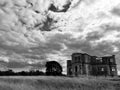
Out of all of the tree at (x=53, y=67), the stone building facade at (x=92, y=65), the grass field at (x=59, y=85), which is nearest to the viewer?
the grass field at (x=59, y=85)

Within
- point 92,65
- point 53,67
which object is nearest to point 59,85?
point 92,65

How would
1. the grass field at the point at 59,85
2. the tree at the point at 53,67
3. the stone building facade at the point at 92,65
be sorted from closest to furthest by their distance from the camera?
1. the grass field at the point at 59,85
2. the stone building facade at the point at 92,65
3. the tree at the point at 53,67

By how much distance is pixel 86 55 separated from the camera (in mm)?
42812

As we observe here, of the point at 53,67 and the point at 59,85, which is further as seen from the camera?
the point at 53,67

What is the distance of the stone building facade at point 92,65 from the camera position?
4141 centimetres

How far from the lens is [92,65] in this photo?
144 ft

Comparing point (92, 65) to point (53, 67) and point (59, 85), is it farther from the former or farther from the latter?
point (59, 85)

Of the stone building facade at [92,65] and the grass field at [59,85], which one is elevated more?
the stone building facade at [92,65]

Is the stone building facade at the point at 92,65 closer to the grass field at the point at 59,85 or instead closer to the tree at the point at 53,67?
the tree at the point at 53,67

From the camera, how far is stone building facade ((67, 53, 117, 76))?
41406mm

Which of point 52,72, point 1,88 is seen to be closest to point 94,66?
point 52,72

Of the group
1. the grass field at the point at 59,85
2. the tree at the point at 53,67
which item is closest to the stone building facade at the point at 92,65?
the tree at the point at 53,67

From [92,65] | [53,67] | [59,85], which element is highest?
[92,65]

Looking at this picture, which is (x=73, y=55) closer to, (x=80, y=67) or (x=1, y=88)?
(x=80, y=67)
